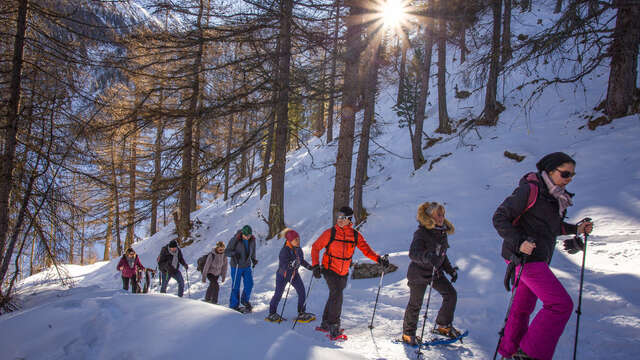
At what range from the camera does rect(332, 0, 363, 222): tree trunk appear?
25.8 ft

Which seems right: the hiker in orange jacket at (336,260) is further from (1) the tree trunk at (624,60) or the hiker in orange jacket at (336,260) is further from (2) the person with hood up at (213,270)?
(1) the tree trunk at (624,60)

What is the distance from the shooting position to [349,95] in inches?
318

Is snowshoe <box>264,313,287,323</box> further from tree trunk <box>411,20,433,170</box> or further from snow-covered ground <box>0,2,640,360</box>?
tree trunk <box>411,20,433,170</box>

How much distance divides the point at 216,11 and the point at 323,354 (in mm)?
9057

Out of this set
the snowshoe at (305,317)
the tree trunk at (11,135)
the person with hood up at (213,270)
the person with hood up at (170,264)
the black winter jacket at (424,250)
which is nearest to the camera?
the black winter jacket at (424,250)

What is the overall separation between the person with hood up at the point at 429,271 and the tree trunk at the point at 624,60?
395 centimetres

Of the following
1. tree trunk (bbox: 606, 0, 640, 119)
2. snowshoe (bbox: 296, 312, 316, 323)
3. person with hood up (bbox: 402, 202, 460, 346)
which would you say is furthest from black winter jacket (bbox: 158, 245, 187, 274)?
tree trunk (bbox: 606, 0, 640, 119)

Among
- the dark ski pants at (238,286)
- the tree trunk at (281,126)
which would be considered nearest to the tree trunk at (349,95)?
the tree trunk at (281,126)

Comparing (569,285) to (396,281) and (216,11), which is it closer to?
(396,281)

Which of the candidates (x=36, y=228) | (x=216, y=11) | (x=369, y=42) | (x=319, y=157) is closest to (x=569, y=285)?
(x=369, y=42)

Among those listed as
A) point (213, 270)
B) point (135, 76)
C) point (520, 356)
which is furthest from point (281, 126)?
point (520, 356)

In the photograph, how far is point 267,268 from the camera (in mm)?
11078

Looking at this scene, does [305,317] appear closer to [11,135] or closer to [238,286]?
[238,286]

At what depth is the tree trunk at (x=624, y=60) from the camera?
516 cm
